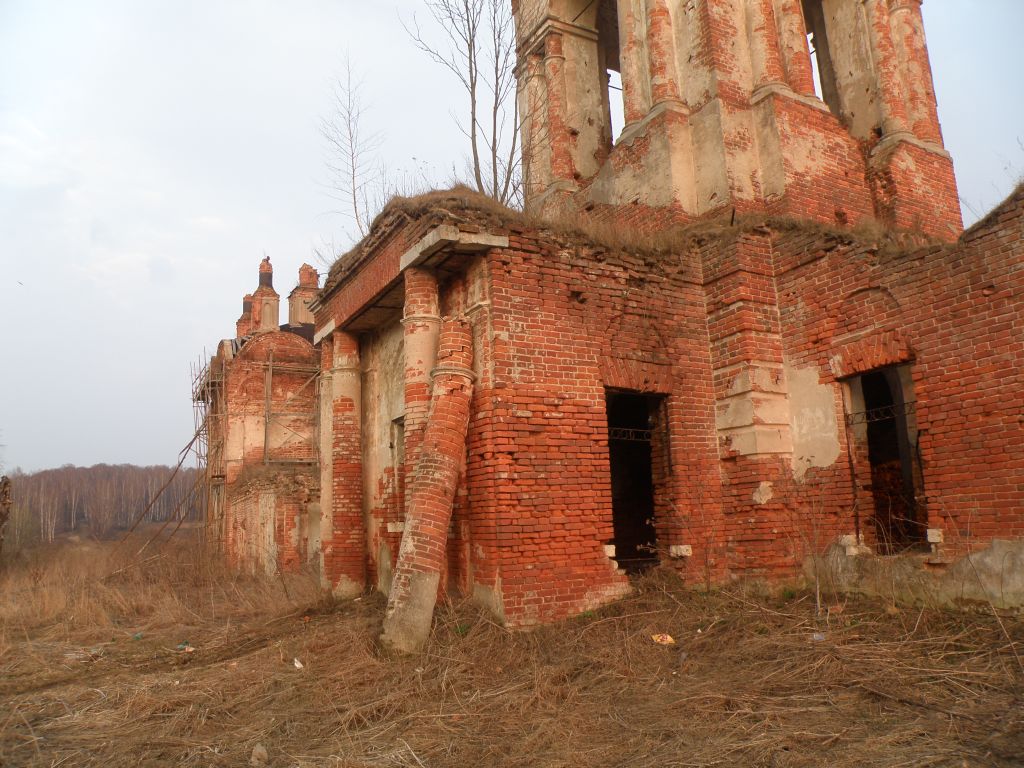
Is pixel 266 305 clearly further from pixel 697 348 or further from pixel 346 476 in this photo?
pixel 697 348

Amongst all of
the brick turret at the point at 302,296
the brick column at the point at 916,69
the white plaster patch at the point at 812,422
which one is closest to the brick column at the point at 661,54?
the brick column at the point at 916,69

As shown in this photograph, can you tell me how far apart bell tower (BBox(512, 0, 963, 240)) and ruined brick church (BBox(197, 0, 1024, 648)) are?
0.05 metres

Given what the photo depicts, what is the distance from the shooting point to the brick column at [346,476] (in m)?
10.5

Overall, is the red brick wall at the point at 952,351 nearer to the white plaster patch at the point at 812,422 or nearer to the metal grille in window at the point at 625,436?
the white plaster patch at the point at 812,422

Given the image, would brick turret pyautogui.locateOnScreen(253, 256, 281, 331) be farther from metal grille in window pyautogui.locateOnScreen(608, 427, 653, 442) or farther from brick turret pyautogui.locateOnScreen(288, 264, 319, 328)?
metal grille in window pyautogui.locateOnScreen(608, 427, 653, 442)

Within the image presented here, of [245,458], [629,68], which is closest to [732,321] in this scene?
[629,68]

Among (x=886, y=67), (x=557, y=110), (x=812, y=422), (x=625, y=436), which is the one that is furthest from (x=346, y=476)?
(x=886, y=67)

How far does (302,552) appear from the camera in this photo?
704 inches

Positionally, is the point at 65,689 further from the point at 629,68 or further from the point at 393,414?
the point at 629,68

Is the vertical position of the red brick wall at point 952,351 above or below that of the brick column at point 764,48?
below

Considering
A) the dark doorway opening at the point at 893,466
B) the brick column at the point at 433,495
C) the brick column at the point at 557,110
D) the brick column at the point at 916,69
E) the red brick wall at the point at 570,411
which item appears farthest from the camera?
the brick column at the point at 557,110

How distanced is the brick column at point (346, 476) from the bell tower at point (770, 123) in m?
4.70

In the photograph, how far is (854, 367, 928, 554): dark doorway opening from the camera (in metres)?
7.62

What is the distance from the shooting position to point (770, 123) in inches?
395
